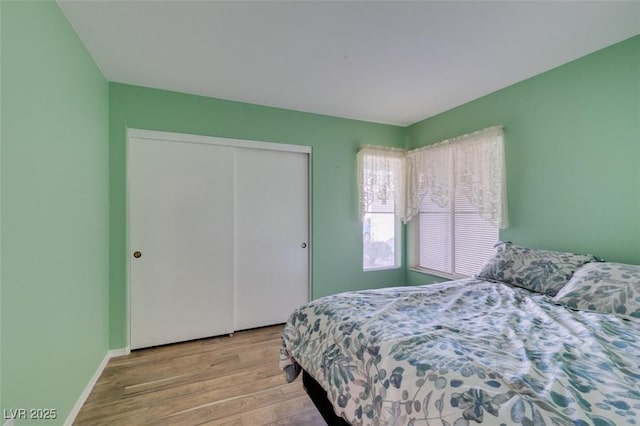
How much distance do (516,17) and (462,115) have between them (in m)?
1.46

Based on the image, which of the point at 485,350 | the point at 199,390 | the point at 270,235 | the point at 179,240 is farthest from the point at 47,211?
the point at 485,350

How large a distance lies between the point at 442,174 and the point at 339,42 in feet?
6.73

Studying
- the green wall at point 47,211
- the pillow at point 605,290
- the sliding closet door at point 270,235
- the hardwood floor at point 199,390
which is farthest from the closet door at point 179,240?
the pillow at point 605,290

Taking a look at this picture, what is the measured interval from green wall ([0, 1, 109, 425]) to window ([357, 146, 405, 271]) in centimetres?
272

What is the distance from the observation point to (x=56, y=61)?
5.00 ft

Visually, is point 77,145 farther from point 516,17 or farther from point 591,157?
point 591,157

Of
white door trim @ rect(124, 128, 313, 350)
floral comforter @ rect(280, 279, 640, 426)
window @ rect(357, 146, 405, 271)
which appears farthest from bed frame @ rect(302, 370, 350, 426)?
window @ rect(357, 146, 405, 271)

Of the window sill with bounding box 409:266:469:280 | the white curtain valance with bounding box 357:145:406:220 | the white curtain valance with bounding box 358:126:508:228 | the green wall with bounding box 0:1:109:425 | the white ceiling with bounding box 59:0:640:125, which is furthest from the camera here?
the white curtain valance with bounding box 357:145:406:220

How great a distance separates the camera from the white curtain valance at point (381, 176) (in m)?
3.51

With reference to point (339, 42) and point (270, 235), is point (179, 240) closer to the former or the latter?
point (270, 235)

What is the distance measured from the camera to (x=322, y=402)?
4.96ft

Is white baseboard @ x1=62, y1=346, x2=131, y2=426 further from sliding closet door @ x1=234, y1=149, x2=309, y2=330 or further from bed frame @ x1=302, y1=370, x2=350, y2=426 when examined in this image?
bed frame @ x1=302, y1=370, x2=350, y2=426

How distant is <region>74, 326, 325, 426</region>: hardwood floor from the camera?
5.57 ft

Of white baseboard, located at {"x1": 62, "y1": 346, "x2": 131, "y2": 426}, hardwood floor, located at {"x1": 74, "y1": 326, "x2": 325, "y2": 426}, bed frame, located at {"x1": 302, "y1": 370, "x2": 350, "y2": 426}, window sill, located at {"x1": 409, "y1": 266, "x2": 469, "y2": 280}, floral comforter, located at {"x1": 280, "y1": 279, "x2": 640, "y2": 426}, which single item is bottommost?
hardwood floor, located at {"x1": 74, "y1": 326, "x2": 325, "y2": 426}
